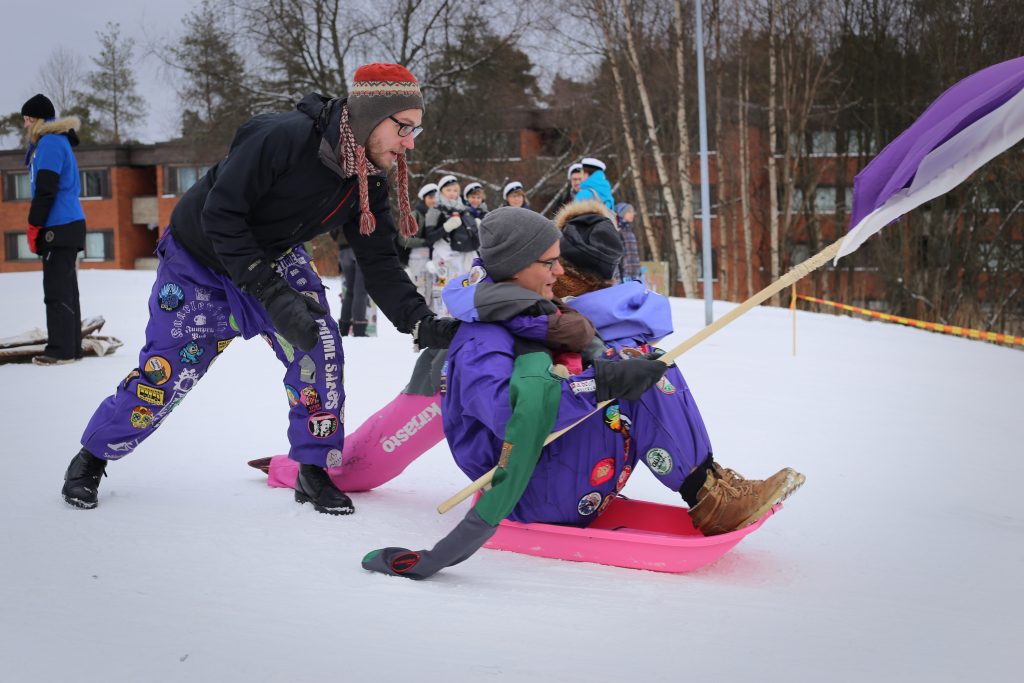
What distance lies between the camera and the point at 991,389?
7.39 meters

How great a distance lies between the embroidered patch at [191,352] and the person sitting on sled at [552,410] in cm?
102

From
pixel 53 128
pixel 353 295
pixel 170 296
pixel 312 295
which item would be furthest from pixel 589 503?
pixel 353 295

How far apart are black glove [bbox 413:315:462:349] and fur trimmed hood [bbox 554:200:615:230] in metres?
0.49

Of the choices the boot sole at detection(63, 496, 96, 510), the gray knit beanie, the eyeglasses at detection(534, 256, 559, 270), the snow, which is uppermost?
the gray knit beanie

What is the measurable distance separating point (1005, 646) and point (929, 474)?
231 centimetres

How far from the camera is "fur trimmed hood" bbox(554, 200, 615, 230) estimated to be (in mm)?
3254

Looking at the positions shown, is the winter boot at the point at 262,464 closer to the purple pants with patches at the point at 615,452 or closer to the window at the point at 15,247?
the purple pants with patches at the point at 615,452

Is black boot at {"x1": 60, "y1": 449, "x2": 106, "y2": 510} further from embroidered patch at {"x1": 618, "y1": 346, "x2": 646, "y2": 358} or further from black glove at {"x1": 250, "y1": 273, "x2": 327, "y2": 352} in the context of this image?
embroidered patch at {"x1": 618, "y1": 346, "x2": 646, "y2": 358}

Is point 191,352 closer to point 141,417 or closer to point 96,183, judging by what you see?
point 141,417

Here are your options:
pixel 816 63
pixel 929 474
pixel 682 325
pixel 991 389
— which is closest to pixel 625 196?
pixel 816 63

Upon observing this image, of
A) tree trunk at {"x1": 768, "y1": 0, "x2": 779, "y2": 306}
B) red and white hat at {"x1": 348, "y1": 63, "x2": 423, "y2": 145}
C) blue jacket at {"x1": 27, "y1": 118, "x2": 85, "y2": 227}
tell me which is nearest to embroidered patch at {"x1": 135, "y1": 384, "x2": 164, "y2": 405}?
red and white hat at {"x1": 348, "y1": 63, "x2": 423, "y2": 145}

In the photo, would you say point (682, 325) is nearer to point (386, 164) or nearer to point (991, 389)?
point (991, 389)

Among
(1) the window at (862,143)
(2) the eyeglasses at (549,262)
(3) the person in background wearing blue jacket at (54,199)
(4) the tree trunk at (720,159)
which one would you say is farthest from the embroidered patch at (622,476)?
(1) the window at (862,143)

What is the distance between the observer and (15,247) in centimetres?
3731
